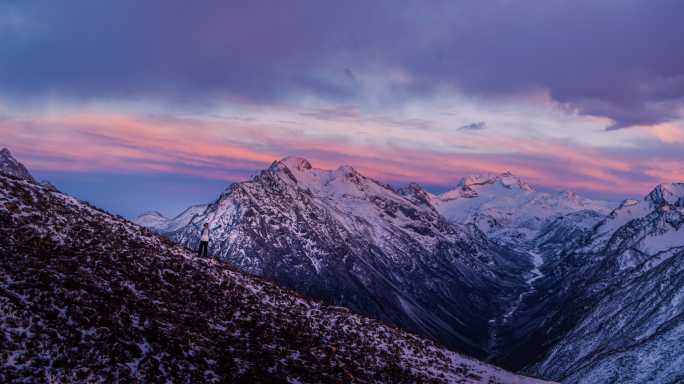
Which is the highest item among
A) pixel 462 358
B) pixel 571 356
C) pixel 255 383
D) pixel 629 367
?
pixel 255 383

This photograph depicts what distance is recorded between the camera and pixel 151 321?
3828 centimetres

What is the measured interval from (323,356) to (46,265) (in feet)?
69.0

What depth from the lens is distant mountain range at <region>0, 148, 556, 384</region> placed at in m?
31.8

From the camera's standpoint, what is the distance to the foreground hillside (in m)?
31.8

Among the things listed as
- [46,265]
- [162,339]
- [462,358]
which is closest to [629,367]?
[462,358]

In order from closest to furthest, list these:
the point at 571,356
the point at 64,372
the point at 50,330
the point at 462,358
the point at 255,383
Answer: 1. the point at 64,372
2. the point at 50,330
3. the point at 255,383
4. the point at 462,358
5. the point at 571,356

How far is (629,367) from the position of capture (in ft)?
269

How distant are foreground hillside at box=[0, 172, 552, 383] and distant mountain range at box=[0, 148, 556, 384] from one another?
0.33 ft

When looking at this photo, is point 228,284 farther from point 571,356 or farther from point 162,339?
point 571,356

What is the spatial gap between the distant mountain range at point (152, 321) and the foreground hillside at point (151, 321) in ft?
0.33

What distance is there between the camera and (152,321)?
38.3 meters

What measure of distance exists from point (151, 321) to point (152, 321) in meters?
0.06

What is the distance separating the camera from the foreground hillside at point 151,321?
3181cm

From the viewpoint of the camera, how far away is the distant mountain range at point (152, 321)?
3183 cm
